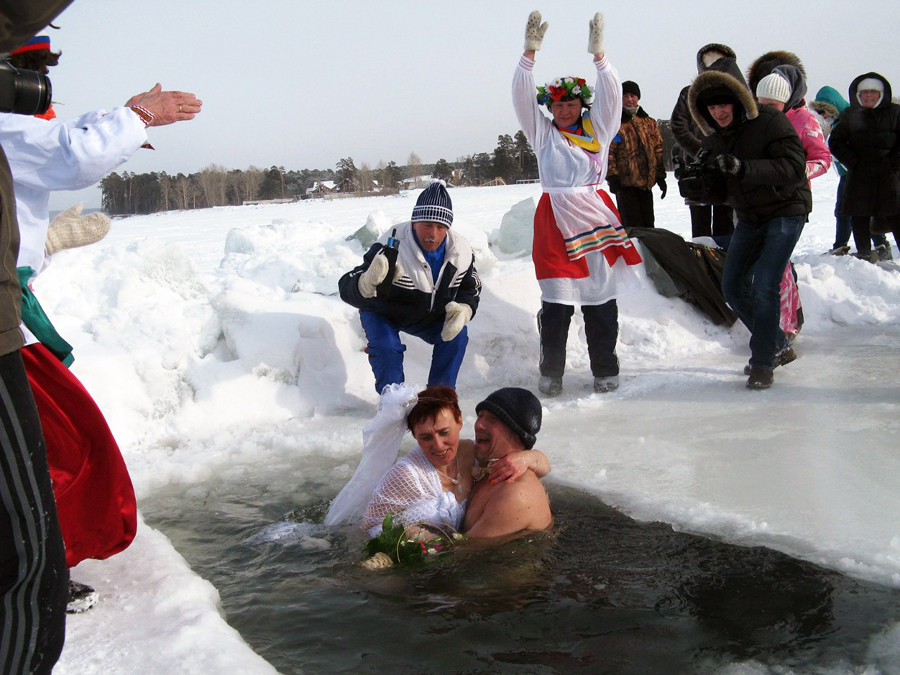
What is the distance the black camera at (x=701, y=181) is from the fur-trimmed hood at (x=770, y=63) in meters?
2.38

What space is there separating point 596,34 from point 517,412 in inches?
107

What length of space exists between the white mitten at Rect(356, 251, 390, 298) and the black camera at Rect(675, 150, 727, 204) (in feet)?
5.82

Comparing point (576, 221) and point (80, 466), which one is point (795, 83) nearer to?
point (576, 221)

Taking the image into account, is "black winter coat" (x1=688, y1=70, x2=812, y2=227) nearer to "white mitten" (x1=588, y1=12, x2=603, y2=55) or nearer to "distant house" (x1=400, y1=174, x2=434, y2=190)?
"white mitten" (x1=588, y1=12, x2=603, y2=55)

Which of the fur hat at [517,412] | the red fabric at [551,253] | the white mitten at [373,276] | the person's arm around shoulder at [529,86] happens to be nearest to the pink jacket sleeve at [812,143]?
the red fabric at [551,253]

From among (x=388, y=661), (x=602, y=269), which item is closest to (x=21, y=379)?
(x=388, y=661)

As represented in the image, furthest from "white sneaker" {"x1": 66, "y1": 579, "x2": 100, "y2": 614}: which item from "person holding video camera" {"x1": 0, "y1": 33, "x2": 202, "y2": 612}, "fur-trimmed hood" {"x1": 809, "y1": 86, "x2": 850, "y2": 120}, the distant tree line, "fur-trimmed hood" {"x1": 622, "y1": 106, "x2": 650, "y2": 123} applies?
the distant tree line

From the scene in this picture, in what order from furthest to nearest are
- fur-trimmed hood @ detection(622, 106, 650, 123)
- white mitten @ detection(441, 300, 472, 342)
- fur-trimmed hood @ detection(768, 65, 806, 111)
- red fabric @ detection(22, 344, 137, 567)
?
fur-trimmed hood @ detection(622, 106, 650, 123) → fur-trimmed hood @ detection(768, 65, 806, 111) → white mitten @ detection(441, 300, 472, 342) → red fabric @ detection(22, 344, 137, 567)

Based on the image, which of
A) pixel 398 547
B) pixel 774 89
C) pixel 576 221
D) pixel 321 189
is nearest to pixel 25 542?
pixel 398 547

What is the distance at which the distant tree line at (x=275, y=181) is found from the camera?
29969 millimetres

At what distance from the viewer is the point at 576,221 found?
5.21m

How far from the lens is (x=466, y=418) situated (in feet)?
16.5

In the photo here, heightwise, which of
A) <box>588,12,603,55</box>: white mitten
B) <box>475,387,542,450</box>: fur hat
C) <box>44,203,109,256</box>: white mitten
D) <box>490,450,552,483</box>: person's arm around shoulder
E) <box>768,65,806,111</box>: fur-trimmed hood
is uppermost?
<box>588,12,603,55</box>: white mitten

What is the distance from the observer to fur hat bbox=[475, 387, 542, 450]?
3289 mm
